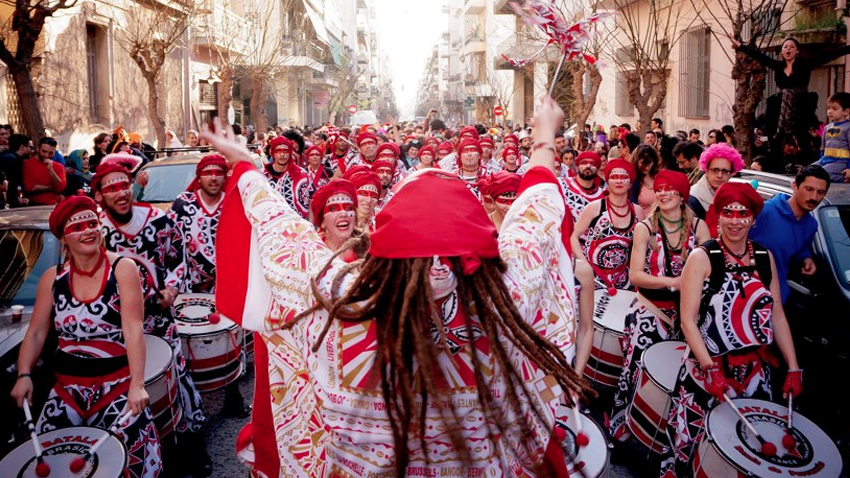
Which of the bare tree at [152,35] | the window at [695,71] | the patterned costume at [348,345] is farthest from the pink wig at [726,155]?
the bare tree at [152,35]

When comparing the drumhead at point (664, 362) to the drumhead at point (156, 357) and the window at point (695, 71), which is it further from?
the window at point (695, 71)

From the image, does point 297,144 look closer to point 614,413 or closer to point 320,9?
point 614,413

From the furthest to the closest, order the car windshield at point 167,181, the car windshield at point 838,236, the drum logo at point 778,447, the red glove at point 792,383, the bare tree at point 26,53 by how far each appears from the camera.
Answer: the bare tree at point 26,53 → the car windshield at point 167,181 → the car windshield at point 838,236 → the red glove at point 792,383 → the drum logo at point 778,447

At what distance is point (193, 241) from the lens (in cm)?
633

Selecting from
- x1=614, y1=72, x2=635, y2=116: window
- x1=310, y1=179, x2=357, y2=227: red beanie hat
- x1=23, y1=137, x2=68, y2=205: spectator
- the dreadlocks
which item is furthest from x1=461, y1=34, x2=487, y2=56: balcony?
the dreadlocks

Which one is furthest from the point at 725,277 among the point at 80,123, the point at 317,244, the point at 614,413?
the point at 80,123

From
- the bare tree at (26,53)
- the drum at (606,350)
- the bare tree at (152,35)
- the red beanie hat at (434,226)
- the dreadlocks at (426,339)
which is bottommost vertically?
the drum at (606,350)

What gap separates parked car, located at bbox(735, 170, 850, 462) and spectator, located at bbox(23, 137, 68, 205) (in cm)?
943

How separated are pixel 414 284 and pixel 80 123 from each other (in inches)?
747

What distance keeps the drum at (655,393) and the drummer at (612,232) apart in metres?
1.47

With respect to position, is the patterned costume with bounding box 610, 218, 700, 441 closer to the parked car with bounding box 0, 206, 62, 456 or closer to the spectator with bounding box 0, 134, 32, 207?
the parked car with bounding box 0, 206, 62, 456

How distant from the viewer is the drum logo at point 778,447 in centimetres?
333

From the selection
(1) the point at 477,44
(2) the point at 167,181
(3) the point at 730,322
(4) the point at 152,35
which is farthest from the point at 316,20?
(3) the point at 730,322

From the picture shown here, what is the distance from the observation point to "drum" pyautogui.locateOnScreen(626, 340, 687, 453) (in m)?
4.25
